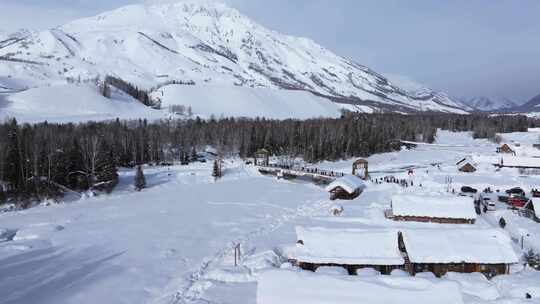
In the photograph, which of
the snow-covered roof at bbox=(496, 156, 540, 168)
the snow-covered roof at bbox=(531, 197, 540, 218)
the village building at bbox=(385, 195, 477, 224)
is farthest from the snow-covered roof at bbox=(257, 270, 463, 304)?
the snow-covered roof at bbox=(496, 156, 540, 168)

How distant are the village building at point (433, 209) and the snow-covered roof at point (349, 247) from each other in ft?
38.9

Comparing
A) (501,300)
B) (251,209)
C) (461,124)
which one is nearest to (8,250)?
(251,209)

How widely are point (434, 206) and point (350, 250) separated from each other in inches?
597

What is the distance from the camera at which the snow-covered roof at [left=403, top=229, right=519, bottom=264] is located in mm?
24172

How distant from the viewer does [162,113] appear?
161125mm

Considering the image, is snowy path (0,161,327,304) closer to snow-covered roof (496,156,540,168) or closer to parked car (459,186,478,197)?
parked car (459,186,478,197)

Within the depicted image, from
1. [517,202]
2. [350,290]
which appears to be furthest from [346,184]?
[350,290]

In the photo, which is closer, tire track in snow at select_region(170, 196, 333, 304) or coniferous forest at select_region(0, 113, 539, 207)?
tire track in snow at select_region(170, 196, 333, 304)

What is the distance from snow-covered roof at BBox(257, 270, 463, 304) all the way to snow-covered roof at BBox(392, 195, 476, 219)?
18912 mm

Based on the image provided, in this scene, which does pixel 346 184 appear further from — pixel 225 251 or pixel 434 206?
pixel 225 251

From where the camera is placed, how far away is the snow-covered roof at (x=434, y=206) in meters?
35.8

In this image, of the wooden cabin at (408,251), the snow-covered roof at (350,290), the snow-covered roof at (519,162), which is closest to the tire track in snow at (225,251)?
the snow-covered roof at (350,290)

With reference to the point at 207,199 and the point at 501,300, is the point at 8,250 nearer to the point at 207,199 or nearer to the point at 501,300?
the point at 207,199

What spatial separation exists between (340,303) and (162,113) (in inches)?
5953
